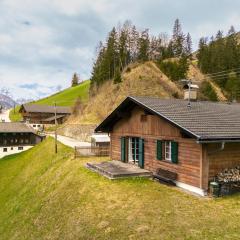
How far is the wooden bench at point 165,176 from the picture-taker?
58.5 ft

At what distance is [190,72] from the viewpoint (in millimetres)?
83312

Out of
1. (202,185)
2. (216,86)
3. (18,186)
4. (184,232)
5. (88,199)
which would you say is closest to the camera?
A: (184,232)

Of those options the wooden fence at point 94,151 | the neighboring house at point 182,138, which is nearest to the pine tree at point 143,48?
the wooden fence at point 94,151

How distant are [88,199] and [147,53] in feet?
216

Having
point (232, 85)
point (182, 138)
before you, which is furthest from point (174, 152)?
point (232, 85)

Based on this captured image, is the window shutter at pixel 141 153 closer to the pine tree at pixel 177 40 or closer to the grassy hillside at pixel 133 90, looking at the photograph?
the grassy hillside at pixel 133 90

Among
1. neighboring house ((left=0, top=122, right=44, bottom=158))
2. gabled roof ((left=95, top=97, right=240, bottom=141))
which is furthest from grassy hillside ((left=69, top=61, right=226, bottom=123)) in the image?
gabled roof ((left=95, top=97, right=240, bottom=141))

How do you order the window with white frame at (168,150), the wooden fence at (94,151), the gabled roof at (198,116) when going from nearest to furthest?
the gabled roof at (198,116)
the window with white frame at (168,150)
the wooden fence at (94,151)

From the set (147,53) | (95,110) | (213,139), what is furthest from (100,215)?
(147,53)

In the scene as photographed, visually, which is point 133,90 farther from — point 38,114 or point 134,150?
point 38,114

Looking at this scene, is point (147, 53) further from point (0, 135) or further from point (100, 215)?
point (100, 215)

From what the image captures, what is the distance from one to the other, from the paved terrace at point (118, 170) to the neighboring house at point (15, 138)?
3513 centimetres

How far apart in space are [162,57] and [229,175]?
6792 centimetres

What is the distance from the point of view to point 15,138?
55.9m
